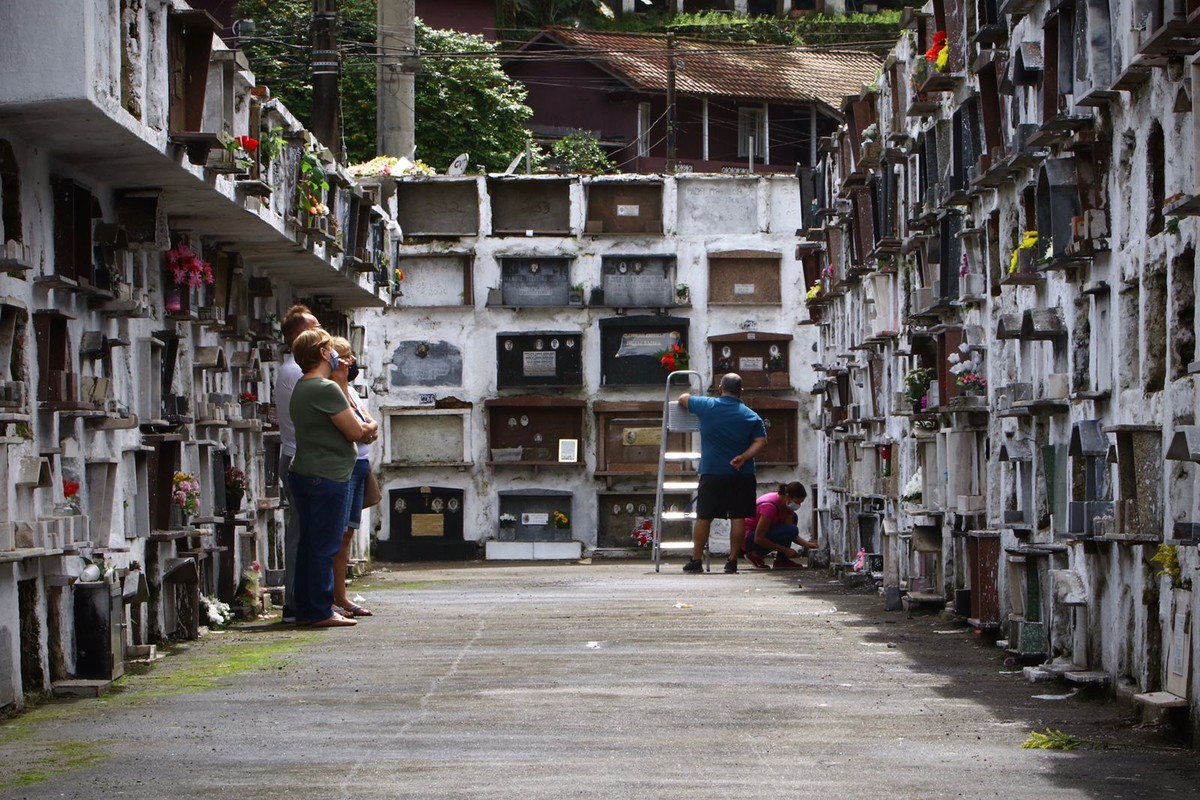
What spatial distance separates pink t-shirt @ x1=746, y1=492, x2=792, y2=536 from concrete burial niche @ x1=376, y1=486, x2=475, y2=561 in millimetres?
6467

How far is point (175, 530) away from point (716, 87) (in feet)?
112

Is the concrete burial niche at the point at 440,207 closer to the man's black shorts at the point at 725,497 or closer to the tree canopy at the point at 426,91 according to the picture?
the man's black shorts at the point at 725,497

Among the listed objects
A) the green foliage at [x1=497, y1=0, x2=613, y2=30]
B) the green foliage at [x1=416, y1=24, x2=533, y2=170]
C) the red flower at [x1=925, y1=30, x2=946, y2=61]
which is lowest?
the red flower at [x1=925, y1=30, x2=946, y2=61]

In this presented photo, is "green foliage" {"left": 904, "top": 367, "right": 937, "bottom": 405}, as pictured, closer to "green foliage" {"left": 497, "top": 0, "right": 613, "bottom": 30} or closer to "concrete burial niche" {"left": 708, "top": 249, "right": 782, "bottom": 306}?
"concrete burial niche" {"left": 708, "top": 249, "right": 782, "bottom": 306}

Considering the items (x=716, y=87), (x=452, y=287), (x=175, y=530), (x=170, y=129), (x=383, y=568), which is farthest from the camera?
(x=716, y=87)

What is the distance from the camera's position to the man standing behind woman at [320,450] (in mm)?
12336

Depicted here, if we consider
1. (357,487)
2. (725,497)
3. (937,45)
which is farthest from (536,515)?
(357,487)

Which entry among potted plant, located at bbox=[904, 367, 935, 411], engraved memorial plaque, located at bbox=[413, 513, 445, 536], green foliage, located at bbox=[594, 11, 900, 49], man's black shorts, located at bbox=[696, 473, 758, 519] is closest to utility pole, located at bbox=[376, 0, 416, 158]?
engraved memorial plaque, located at bbox=[413, 513, 445, 536]

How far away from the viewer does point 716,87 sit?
4531cm

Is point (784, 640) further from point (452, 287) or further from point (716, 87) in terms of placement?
point (716, 87)

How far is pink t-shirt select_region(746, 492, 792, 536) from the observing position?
2167 centimetres

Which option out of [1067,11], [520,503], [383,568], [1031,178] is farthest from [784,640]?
[520,503]

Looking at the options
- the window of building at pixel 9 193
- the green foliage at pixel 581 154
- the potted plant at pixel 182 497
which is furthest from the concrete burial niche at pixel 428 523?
the window of building at pixel 9 193

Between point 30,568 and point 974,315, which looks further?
point 974,315
